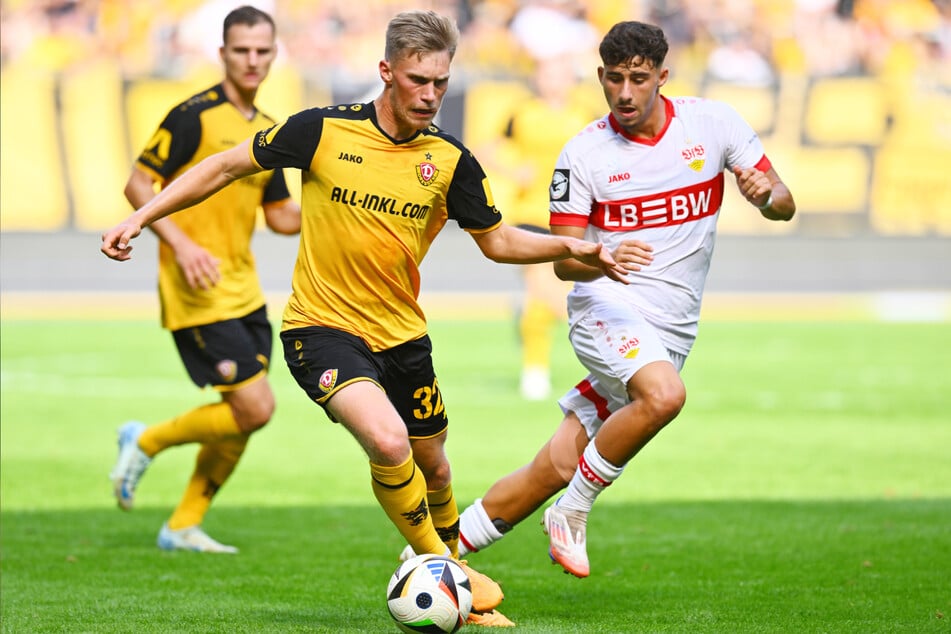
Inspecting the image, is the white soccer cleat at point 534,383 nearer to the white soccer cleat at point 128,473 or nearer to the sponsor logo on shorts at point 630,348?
the white soccer cleat at point 128,473

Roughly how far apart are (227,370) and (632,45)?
293cm

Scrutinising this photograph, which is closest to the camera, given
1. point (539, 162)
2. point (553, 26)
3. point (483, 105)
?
point (539, 162)

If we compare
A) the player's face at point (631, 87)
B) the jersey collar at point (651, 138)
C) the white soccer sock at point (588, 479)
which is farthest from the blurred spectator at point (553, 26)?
the white soccer sock at point (588, 479)

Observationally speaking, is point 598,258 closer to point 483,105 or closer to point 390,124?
point 390,124

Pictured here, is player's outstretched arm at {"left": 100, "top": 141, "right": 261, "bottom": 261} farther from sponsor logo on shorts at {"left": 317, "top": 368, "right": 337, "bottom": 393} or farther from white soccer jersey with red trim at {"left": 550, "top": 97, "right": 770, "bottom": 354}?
white soccer jersey with red trim at {"left": 550, "top": 97, "right": 770, "bottom": 354}

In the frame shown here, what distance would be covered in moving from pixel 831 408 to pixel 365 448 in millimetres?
9088

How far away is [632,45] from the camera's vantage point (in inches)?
220

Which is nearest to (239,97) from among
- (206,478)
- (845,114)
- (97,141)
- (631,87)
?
(206,478)

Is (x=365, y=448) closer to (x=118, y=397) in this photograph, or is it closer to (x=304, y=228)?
(x=304, y=228)

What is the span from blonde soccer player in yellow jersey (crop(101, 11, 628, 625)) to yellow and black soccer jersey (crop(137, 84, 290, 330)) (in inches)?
73.4

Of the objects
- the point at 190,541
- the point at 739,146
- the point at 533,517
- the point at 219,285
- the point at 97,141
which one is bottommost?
the point at 97,141

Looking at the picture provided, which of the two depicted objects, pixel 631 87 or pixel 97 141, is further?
pixel 97 141

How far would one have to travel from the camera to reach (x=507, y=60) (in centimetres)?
2652

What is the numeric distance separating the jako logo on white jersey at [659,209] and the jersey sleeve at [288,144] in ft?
4.47
